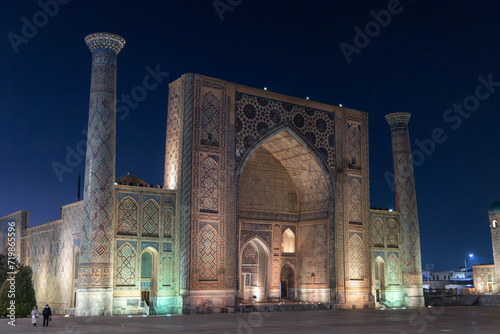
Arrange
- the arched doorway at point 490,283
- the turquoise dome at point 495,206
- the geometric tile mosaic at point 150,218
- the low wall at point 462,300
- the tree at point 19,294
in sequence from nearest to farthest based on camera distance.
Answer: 1. the tree at point 19,294
2. the geometric tile mosaic at point 150,218
3. the low wall at point 462,300
4. the turquoise dome at point 495,206
5. the arched doorway at point 490,283

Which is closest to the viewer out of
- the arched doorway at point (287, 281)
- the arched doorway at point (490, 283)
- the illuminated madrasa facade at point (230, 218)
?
the illuminated madrasa facade at point (230, 218)

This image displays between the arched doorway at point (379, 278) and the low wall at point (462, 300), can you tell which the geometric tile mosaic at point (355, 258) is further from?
the low wall at point (462, 300)

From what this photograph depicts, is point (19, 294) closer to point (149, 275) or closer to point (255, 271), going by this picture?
point (149, 275)

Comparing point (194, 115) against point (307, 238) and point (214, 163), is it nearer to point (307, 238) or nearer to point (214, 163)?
point (214, 163)

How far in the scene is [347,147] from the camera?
2189cm

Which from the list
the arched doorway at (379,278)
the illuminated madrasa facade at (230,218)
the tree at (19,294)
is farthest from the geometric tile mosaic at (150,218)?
the arched doorway at (379,278)

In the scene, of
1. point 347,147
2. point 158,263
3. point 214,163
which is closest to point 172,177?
point 214,163

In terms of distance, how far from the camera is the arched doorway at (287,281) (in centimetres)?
2212

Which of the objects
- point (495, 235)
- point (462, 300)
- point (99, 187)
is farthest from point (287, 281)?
point (495, 235)

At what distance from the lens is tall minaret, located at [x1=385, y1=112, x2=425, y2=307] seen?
888 inches

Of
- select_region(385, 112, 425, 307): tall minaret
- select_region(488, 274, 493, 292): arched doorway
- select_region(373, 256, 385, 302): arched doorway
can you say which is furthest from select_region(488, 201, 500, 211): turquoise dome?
select_region(373, 256, 385, 302): arched doorway

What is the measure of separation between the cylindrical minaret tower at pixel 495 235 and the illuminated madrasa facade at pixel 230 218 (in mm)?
8910

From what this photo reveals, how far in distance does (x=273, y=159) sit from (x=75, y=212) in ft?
26.4

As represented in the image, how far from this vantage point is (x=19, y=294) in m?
16.7
